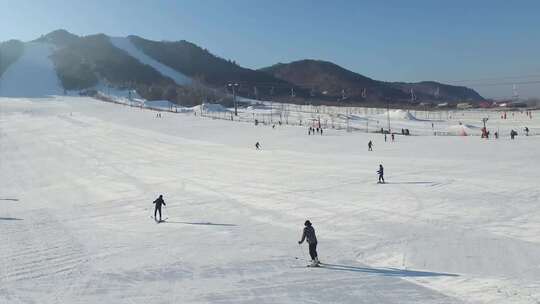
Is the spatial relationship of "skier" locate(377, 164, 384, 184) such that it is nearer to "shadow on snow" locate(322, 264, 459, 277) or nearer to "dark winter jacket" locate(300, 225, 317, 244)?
"shadow on snow" locate(322, 264, 459, 277)

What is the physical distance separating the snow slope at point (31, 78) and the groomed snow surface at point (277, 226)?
107 meters

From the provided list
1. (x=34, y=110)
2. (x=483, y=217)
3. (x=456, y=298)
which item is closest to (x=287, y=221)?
(x=483, y=217)

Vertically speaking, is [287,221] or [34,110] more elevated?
[34,110]

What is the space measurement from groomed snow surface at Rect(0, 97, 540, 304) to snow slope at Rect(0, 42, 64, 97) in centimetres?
10714

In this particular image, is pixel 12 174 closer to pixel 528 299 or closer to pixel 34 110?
pixel 528 299

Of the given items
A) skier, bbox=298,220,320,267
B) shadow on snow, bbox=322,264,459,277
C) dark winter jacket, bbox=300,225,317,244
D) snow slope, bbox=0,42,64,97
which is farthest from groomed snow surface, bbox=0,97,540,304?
snow slope, bbox=0,42,64,97

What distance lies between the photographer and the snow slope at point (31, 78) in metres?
134

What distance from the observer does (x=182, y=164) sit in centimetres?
3322

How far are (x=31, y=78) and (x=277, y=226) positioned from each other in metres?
163

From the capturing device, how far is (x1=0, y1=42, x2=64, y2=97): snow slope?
133675mm

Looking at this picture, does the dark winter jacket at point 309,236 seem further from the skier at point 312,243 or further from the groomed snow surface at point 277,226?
the groomed snow surface at point 277,226

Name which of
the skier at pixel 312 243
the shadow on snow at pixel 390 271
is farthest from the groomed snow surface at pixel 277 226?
the skier at pixel 312 243

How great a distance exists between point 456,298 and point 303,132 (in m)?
41.0

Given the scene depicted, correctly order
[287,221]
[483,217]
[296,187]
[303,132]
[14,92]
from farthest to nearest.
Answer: [14,92], [303,132], [296,187], [287,221], [483,217]
